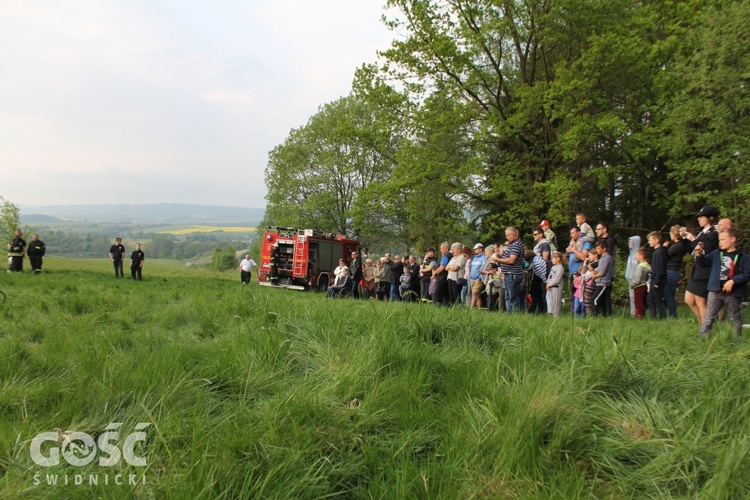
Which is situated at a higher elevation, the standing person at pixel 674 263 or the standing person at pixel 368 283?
the standing person at pixel 674 263

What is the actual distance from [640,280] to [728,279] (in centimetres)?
348

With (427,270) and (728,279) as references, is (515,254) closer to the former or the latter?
(728,279)

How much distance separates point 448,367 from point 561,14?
62.0 feet

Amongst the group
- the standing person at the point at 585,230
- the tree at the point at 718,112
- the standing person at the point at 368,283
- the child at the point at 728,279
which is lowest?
the standing person at the point at 368,283

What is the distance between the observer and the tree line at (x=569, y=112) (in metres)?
13.5

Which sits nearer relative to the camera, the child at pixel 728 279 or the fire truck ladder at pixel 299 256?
the child at pixel 728 279

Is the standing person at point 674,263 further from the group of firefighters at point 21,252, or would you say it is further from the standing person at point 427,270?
the group of firefighters at point 21,252

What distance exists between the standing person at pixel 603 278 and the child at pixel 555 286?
0.67 meters

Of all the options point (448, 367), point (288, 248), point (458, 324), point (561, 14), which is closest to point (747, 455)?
point (448, 367)

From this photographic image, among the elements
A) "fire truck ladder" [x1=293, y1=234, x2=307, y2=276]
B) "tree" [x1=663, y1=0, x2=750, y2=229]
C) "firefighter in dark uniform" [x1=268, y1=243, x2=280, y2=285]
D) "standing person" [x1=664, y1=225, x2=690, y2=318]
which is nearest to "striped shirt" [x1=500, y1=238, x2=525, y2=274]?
"standing person" [x1=664, y1=225, x2=690, y2=318]

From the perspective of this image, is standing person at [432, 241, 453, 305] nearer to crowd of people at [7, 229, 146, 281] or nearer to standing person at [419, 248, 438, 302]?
standing person at [419, 248, 438, 302]

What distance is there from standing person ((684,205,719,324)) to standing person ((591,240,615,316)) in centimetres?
170

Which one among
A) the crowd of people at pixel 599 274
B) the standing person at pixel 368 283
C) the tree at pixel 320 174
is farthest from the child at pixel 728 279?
the tree at pixel 320 174

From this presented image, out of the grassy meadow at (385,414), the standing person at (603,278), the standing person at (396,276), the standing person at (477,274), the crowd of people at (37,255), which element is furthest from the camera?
the crowd of people at (37,255)
